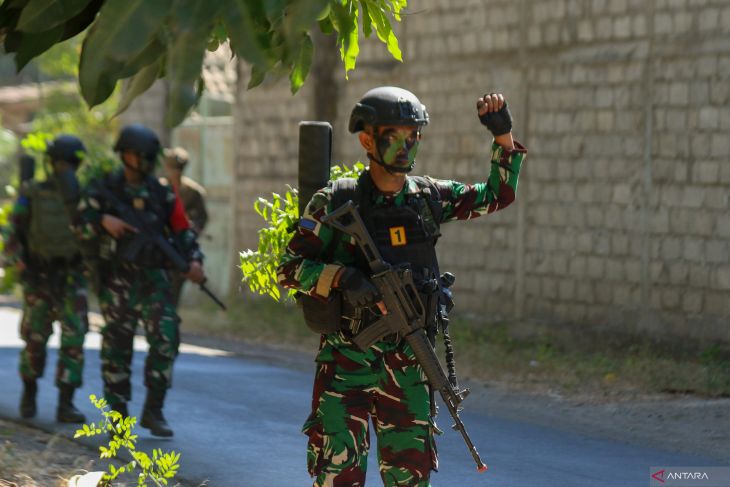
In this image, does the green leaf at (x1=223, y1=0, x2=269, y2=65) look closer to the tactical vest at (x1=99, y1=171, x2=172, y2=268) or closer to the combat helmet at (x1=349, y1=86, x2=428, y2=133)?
the combat helmet at (x1=349, y1=86, x2=428, y2=133)

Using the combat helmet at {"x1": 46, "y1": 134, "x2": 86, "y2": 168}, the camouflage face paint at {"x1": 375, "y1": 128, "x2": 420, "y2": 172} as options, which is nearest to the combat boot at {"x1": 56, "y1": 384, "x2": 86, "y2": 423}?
the combat helmet at {"x1": 46, "y1": 134, "x2": 86, "y2": 168}

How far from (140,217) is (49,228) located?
3.55 ft

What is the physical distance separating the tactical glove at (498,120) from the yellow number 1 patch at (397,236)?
1.65 ft

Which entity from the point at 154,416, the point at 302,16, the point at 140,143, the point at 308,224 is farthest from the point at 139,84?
the point at 154,416

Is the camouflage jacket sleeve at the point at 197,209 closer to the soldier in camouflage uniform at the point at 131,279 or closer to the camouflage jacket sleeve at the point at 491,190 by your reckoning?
the soldier in camouflage uniform at the point at 131,279

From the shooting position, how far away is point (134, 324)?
8.38 metres

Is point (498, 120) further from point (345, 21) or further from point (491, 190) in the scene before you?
point (345, 21)

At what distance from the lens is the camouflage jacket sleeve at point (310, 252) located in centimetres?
500

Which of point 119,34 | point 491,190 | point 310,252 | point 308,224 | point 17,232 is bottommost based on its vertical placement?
point 17,232

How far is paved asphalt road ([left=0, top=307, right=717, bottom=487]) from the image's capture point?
7191 millimetres

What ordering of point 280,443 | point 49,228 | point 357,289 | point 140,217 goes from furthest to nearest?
point 49,228
point 140,217
point 280,443
point 357,289

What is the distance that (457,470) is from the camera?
7.38 metres

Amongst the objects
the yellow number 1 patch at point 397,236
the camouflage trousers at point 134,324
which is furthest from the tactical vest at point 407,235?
the camouflage trousers at point 134,324

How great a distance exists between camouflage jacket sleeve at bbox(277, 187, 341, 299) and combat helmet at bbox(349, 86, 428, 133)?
12.0 inches
